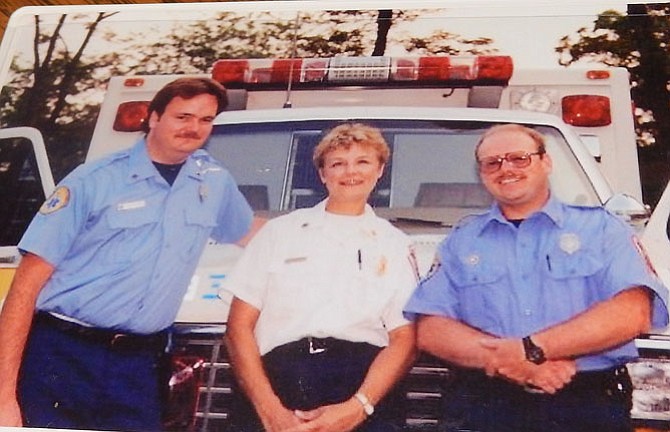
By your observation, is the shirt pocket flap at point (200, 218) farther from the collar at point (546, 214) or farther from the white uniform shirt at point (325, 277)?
the collar at point (546, 214)

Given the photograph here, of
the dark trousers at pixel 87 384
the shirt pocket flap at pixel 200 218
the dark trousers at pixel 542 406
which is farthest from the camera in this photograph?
the shirt pocket flap at pixel 200 218

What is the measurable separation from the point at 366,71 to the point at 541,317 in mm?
808

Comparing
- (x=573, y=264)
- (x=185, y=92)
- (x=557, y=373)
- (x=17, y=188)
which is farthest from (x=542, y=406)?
(x=17, y=188)

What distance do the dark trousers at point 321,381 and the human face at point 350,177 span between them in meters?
0.33

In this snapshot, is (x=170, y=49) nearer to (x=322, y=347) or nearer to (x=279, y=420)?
(x=322, y=347)

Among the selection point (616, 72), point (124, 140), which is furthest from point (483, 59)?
point (124, 140)

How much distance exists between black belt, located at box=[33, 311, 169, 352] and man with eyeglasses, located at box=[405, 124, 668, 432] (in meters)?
0.58

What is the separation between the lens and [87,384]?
6.34 feet

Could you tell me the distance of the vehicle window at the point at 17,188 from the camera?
84.0 inches

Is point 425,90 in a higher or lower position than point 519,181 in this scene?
higher

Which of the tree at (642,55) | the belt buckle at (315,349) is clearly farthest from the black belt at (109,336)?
the tree at (642,55)

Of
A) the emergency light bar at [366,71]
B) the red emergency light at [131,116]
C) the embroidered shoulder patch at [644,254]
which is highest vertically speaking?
the emergency light bar at [366,71]

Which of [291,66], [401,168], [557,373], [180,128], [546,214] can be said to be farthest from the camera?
[291,66]

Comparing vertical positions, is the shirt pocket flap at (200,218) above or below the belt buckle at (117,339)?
above
